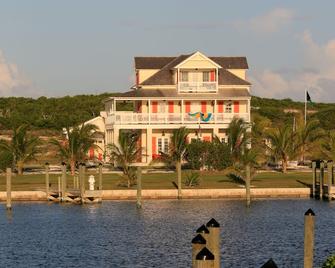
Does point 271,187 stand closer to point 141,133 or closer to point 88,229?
point 88,229

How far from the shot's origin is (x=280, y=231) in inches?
1865

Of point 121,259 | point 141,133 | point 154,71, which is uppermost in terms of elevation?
point 154,71

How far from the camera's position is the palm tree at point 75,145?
7075 cm

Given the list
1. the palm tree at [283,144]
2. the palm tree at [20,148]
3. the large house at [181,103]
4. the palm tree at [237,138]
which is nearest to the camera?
the palm tree at [20,148]

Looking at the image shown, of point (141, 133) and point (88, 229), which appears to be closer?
point (88, 229)

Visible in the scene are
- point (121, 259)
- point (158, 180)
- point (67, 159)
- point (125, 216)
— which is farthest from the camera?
point (67, 159)

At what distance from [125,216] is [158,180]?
13547 millimetres

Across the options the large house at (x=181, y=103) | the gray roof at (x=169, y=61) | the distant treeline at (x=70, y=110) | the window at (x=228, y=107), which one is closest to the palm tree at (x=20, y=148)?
the large house at (x=181, y=103)

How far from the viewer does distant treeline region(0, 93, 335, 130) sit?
12144cm

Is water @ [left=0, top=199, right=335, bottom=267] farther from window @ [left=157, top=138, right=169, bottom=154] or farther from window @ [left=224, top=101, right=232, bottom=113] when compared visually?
window @ [left=224, top=101, right=232, bottom=113]

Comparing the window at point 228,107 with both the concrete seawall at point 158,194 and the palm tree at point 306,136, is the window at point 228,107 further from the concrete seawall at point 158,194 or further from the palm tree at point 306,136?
the concrete seawall at point 158,194

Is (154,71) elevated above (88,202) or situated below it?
above

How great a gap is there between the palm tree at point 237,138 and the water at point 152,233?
13242 millimetres

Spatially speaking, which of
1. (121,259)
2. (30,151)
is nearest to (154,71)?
(30,151)
